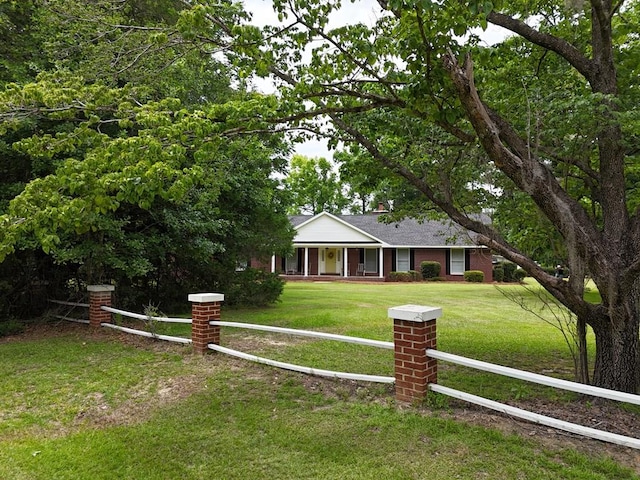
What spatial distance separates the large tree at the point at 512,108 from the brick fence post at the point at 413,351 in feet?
4.37

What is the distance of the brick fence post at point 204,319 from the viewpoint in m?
7.27

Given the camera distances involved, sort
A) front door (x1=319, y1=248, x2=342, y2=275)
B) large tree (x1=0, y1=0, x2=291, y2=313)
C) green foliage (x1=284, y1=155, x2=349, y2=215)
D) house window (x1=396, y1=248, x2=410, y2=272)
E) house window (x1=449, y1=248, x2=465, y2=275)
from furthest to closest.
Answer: green foliage (x1=284, y1=155, x2=349, y2=215) → front door (x1=319, y1=248, x2=342, y2=275) → house window (x1=396, y1=248, x2=410, y2=272) → house window (x1=449, y1=248, x2=465, y2=275) → large tree (x1=0, y1=0, x2=291, y2=313)

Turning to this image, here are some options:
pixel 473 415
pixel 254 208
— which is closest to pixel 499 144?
pixel 473 415

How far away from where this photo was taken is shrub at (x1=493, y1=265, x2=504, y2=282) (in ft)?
94.0

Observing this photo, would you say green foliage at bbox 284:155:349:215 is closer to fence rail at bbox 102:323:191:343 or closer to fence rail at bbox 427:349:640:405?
fence rail at bbox 102:323:191:343

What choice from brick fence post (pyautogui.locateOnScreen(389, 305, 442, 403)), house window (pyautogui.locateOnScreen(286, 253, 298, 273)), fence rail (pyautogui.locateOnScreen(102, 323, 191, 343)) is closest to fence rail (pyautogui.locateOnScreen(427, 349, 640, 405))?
brick fence post (pyautogui.locateOnScreen(389, 305, 442, 403))

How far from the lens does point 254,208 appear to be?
1380cm

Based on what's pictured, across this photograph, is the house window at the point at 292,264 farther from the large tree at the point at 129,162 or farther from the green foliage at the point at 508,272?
the large tree at the point at 129,162

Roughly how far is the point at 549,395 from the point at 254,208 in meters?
9.98

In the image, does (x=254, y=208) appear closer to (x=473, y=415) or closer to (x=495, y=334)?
(x=495, y=334)

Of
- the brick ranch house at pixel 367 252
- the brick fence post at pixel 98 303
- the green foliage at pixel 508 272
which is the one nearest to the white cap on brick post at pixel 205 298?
the brick fence post at pixel 98 303

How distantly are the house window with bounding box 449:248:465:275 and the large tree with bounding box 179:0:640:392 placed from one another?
22.8 meters

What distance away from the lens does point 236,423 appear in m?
4.66

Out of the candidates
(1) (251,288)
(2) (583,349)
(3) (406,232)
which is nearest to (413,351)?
(2) (583,349)
